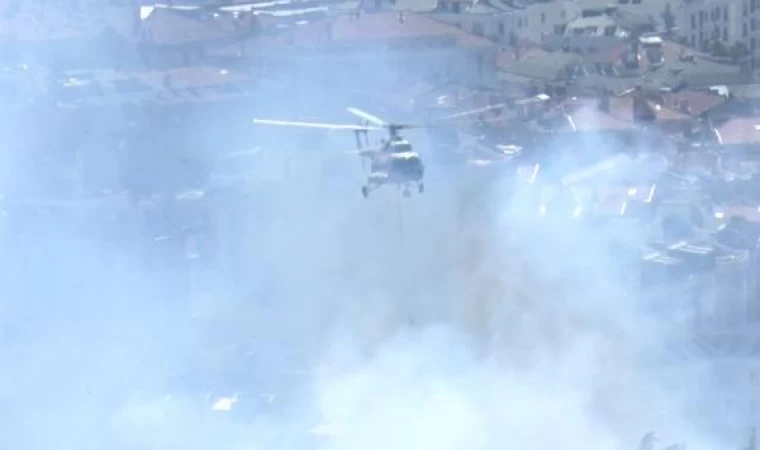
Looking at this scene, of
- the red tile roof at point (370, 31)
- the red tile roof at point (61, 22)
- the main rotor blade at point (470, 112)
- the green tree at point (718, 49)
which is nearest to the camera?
the main rotor blade at point (470, 112)

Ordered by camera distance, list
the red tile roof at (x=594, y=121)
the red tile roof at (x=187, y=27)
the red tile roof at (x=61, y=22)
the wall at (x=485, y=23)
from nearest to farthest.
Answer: the red tile roof at (x=594, y=121), the red tile roof at (x=61, y=22), the red tile roof at (x=187, y=27), the wall at (x=485, y=23)

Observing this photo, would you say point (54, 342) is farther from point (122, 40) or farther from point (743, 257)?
point (122, 40)

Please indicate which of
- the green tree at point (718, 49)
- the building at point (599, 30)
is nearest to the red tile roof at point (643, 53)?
the green tree at point (718, 49)

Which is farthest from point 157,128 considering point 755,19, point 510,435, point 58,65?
point 755,19

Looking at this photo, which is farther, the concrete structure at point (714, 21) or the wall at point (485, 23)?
the wall at point (485, 23)

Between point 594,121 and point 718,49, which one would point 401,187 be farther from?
point 718,49

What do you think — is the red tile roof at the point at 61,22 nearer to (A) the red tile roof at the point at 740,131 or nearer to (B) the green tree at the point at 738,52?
(B) the green tree at the point at 738,52

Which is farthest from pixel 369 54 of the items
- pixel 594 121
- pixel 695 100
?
pixel 594 121

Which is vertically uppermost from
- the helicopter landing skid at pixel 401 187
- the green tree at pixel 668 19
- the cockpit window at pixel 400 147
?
the cockpit window at pixel 400 147

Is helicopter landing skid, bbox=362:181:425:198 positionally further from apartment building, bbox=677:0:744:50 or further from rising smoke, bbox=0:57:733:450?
apartment building, bbox=677:0:744:50
